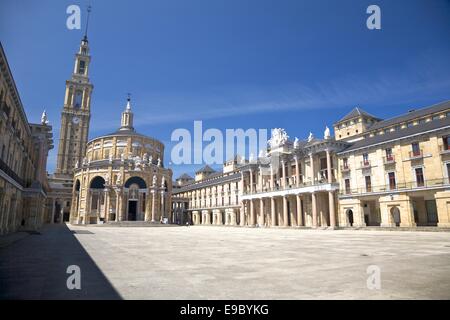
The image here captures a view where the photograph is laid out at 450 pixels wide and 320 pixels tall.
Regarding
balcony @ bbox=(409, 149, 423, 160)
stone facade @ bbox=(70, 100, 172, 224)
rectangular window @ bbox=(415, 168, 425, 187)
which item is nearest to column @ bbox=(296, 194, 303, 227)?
rectangular window @ bbox=(415, 168, 425, 187)

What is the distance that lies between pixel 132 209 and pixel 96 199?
852 centimetres

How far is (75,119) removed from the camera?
347 ft

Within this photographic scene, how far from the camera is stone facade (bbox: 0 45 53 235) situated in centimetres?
2078

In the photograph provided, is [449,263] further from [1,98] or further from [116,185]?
[116,185]

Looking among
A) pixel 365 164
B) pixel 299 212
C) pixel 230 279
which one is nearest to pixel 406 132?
pixel 365 164

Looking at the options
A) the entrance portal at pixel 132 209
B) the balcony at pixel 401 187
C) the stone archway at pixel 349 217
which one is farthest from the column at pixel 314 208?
the entrance portal at pixel 132 209

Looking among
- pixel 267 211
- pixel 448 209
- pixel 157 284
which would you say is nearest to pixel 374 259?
pixel 157 284

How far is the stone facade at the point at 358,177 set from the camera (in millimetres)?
35969

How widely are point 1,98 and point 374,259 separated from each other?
945 inches

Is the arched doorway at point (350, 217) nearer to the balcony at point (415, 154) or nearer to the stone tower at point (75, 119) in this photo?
the balcony at point (415, 154)

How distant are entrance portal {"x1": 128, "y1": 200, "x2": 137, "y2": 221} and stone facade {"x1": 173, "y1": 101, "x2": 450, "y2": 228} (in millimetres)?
24781

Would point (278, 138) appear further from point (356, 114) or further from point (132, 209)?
point (132, 209)

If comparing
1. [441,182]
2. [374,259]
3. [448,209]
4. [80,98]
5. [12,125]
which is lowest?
[374,259]

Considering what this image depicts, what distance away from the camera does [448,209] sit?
32875 mm
